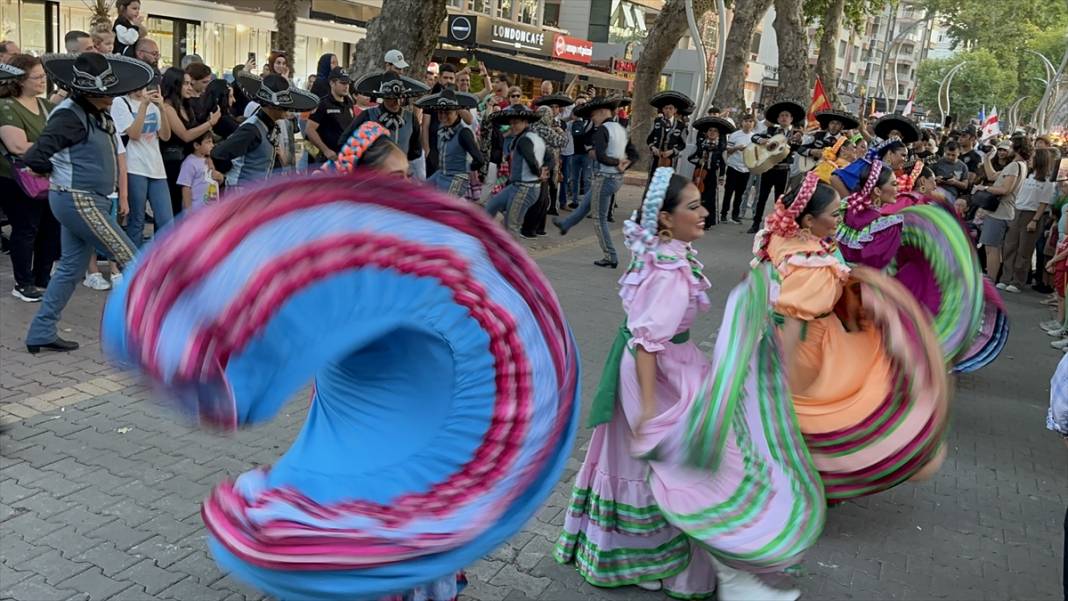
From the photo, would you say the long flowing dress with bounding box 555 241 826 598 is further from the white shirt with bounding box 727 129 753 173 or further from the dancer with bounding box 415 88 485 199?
the white shirt with bounding box 727 129 753 173

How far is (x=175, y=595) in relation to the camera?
338cm

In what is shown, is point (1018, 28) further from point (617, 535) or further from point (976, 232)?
point (617, 535)

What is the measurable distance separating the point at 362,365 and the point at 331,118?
7.81 m

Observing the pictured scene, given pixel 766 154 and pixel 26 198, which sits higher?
pixel 766 154

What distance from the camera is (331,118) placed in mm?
9578

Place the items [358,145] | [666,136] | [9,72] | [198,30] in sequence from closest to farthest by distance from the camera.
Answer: [358,145], [9,72], [666,136], [198,30]

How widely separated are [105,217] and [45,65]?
1.05 metres

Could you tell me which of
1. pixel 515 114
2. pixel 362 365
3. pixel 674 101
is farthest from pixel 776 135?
pixel 362 365

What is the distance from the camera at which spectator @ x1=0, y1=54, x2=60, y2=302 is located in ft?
21.7

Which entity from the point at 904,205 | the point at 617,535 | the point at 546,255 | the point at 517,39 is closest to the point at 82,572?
the point at 617,535

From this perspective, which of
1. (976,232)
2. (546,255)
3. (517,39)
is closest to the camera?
(546,255)

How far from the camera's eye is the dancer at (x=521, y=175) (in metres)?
9.98

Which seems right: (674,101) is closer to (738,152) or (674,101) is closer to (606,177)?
(738,152)

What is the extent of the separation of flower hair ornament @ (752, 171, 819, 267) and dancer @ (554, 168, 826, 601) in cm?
94
